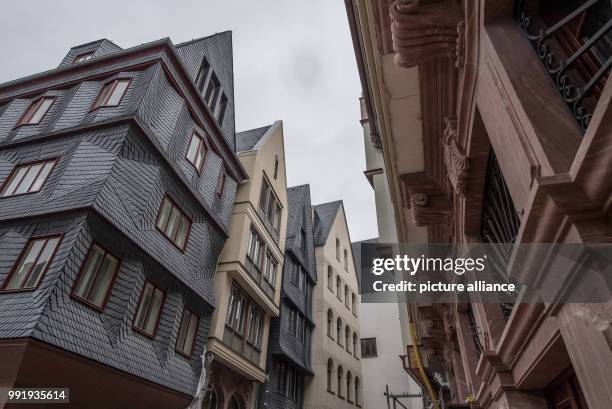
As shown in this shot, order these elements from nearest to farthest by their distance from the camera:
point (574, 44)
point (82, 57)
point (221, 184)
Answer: point (574, 44) → point (221, 184) → point (82, 57)

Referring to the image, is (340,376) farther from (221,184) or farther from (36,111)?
(36,111)

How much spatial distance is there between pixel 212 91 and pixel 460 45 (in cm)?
1472

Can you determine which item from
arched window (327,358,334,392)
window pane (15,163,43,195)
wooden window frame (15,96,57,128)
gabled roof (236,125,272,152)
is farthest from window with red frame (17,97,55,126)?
arched window (327,358,334,392)

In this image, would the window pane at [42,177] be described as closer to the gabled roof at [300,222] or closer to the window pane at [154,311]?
the window pane at [154,311]

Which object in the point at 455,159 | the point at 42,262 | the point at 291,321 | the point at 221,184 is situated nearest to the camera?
the point at 455,159

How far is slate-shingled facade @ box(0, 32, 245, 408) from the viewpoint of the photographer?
290 inches

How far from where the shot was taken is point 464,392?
7840 mm

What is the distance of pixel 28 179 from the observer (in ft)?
33.2

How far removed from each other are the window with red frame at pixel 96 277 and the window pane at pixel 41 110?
6287mm

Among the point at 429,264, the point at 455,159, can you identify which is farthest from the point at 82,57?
the point at 455,159

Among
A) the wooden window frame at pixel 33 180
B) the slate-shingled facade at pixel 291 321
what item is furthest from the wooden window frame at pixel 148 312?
the slate-shingled facade at pixel 291 321

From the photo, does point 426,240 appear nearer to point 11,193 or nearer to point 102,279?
point 102,279

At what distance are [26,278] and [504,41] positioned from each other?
9325mm

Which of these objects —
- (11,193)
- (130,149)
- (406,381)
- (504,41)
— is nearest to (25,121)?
(11,193)
